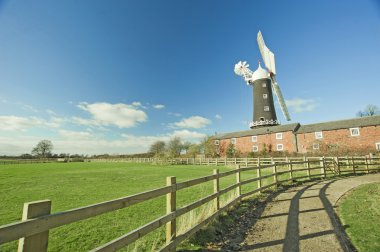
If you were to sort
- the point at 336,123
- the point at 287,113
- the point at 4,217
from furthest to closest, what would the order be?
the point at 287,113, the point at 336,123, the point at 4,217

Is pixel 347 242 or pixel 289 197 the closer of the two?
pixel 347 242

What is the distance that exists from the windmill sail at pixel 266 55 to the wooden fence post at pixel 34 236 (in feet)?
169

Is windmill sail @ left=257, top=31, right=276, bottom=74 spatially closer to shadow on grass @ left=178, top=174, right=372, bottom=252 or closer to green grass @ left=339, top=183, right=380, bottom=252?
green grass @ left=339, top=183, right=380, bottom=252

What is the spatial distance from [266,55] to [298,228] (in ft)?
159

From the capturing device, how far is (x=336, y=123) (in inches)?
1500

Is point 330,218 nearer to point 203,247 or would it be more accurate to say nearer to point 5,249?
point 203,247

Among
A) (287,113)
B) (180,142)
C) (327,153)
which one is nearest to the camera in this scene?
(327,153)

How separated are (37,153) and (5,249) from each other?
365 ft

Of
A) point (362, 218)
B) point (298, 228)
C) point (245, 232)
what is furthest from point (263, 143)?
point (245, 232)

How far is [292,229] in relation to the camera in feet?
18.0

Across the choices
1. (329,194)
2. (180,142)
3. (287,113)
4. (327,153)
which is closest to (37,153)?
(180,142)

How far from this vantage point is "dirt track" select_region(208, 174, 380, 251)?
15.0 feet

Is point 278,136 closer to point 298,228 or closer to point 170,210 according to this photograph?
point 298,228

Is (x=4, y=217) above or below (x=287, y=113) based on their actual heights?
below
